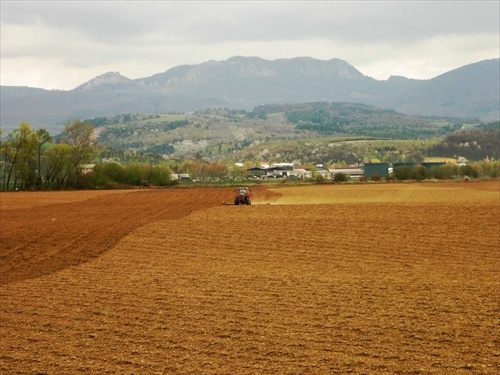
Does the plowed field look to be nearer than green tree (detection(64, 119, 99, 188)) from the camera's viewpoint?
Yes

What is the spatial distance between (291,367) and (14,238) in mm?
27087

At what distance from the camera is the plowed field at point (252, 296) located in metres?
16.4

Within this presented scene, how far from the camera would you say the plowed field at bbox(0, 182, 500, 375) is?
16.4m

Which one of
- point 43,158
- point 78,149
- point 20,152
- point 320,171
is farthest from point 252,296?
point 320,171

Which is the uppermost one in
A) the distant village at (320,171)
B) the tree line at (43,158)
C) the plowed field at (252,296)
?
the tree line at (43,158)

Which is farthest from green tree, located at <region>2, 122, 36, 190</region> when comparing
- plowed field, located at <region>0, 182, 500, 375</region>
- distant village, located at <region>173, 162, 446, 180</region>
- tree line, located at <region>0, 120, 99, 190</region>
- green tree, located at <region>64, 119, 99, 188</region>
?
plowed field, located at <region>0, 182, 500, 375</region>

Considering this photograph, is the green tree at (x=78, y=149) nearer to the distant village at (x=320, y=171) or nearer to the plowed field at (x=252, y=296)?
the distant village at (x=320, y=171)

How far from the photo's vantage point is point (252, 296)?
22.8 metres

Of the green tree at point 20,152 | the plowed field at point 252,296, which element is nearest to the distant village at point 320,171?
the green tree at point 20,152

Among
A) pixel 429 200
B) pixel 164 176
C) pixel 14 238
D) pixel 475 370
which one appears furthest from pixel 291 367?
pixel 164 176

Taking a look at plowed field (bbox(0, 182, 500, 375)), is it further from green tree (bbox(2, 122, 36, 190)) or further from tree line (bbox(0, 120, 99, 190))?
tree line (bbox(0, 120, 99, 190))

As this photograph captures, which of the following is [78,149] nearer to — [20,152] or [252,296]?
[20,152]

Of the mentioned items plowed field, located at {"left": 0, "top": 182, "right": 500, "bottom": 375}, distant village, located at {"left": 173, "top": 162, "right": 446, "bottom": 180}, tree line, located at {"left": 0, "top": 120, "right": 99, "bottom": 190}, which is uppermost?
tree line, located at {"left": 0, "top": 120, "right": 99, "bottom": 190}

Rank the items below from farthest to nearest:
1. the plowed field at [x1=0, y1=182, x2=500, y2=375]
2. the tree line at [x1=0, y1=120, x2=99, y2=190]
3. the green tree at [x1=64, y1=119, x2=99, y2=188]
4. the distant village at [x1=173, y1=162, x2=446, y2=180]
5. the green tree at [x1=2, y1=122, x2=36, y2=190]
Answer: the distant village at [x1=173, y1=162, x2=446, y2=180], the green tree at [x1=64, y1=119, x2=99, y2=188], the tree line at [x1=0, y1=120, x2=99, y2=190], the green tree at [x1=2, y1=122, x2=36, y2=190], the plowed field at [x1=0, y1=182, x2=500, y2=375]
